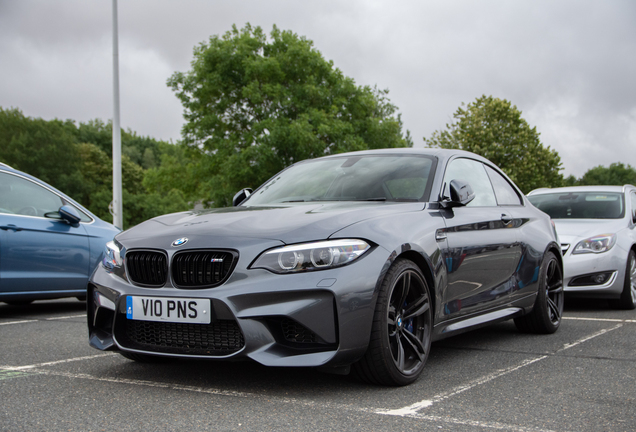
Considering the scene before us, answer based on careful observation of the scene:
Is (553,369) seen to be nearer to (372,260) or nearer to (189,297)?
(372,260)

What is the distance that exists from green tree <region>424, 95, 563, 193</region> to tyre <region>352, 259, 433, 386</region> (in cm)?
4119

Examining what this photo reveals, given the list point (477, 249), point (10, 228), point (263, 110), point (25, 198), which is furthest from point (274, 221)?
point (263, 110)

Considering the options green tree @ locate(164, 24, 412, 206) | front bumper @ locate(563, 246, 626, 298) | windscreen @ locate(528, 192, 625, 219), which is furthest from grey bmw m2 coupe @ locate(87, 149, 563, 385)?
green tree @ locate(164, 24, 412, 206)

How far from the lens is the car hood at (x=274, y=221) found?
3547 millimetres

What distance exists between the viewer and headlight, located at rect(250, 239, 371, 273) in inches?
133

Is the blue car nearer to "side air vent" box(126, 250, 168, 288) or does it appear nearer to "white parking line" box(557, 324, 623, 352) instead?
"side air vent" box(126, 250, 168, 288)

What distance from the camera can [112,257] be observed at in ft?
13.1

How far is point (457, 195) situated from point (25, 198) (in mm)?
4968

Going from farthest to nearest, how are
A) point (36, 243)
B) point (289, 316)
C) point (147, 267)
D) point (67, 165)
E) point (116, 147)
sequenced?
point (67, 165)
point (116, 147)
point (36, 243)
point (147, 267)
point (289, 316)

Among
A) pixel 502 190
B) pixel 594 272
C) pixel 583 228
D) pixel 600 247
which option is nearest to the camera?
pixel 502 190

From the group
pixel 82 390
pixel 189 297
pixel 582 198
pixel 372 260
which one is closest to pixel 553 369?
pixel 372 260

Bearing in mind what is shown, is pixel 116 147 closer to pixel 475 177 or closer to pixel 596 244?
pixel 596 244

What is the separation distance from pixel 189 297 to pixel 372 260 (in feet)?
3.20

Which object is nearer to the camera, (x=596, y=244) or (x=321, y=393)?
(x=321, y=393)
